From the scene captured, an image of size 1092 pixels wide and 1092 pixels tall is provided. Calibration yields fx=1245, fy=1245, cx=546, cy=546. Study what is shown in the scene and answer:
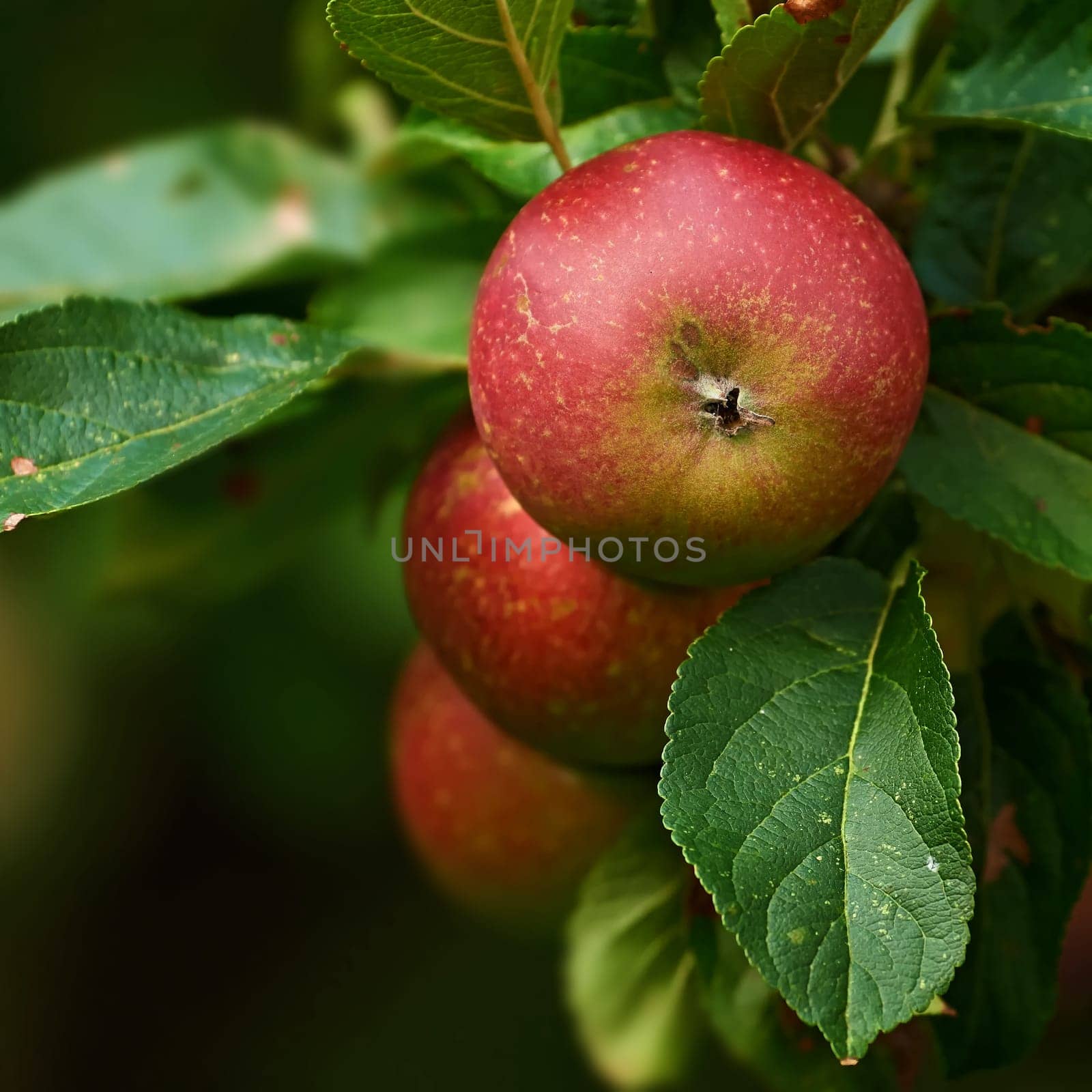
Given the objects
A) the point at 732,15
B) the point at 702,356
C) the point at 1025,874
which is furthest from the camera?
the point at 1025,874

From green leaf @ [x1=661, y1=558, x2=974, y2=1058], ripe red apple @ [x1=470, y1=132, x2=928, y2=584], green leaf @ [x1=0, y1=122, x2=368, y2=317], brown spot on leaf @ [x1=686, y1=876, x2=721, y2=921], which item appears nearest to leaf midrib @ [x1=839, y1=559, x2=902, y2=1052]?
green leaf @ [x1=661, y1=558, x2=974, y2=1058]

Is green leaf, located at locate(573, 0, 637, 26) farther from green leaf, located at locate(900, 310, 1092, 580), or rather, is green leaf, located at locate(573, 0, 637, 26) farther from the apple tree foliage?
green leaf, located at locate(900, 310, 1092, 580)

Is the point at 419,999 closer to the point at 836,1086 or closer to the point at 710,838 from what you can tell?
the point at 836,1086

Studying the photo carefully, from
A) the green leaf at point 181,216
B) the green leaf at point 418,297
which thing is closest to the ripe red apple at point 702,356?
the green leaf at point 418,297

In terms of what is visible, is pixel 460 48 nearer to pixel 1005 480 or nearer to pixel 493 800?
pixel 1005 480

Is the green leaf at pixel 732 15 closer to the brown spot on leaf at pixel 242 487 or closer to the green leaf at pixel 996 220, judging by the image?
the green leaf at pixel 996 220

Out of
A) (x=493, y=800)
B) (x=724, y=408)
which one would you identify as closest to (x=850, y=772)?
(x=724, y=408)

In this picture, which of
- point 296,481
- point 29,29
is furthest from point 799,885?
point 29,29

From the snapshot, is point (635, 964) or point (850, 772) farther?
point (635, 964)
